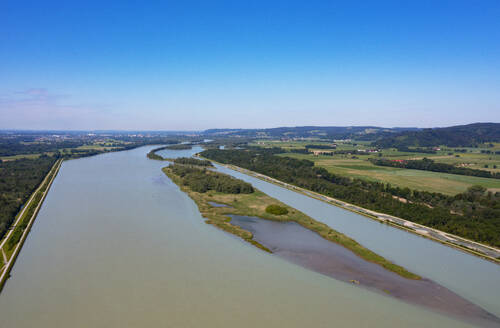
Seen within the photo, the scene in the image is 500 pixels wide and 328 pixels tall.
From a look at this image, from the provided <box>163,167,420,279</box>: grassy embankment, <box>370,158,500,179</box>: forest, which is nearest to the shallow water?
<box>163,167,420,279</box>: grassy embankment

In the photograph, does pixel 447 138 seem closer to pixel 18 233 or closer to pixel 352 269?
pixel 352 269

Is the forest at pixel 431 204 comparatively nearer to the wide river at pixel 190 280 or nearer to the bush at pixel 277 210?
the wide river at pixel 190 280

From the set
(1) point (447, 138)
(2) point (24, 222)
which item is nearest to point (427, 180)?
(2) point (24, 222)

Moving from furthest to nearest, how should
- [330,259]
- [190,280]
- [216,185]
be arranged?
1. [216,185]
2. [330,259]
3. [190,280]

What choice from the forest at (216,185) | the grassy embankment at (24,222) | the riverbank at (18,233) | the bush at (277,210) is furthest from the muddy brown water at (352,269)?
the grassy embankment at (24,222)

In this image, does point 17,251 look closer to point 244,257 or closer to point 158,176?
point 244,257

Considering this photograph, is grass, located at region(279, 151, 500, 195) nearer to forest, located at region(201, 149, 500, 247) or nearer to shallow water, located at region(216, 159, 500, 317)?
forest, located at region(201, 149, 500, 247)

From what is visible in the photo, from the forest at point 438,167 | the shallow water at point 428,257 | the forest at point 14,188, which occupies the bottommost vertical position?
the shallow water at point 428,257

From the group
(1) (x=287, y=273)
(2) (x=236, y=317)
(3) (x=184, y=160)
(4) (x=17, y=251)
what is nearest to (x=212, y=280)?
(2) (x=236, y=317)
